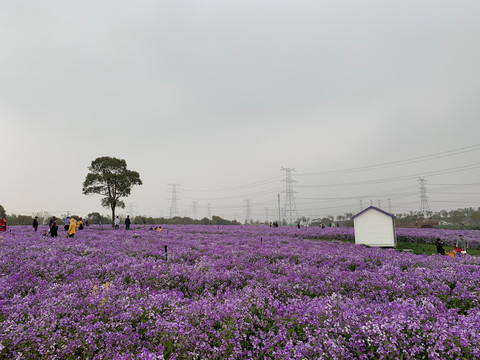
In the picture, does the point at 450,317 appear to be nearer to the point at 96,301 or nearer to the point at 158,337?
the point at 158,337

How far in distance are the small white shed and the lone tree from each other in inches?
1315

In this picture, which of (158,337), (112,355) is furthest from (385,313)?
(112,355)

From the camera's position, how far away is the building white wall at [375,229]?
966 inches

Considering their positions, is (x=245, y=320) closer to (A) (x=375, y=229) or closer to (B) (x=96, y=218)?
(A) (x=375, y=229)

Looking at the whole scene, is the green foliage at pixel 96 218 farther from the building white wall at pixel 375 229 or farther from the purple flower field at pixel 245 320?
the purple flower field at pixel 245 320

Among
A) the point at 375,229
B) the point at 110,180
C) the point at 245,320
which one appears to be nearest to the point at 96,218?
the point at 110,180

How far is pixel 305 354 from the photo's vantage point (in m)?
3.67

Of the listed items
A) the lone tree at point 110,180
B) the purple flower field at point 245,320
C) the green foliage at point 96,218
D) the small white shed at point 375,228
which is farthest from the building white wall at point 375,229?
the green foliage at point 96,218

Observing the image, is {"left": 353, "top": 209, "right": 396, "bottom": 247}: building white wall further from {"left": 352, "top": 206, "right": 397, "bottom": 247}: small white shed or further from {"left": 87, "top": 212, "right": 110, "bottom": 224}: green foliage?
{"left": 87, "top": 212, "right": 110, "bottom": 224}: green foliage

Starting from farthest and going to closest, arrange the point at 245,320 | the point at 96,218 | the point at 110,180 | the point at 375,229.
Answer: the point at 96,218, the point at 110,180, the point at 375,229, the point at 245,320

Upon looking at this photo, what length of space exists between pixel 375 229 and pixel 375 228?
0.09 metres

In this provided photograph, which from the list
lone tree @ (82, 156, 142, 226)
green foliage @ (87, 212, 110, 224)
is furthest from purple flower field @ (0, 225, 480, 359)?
green foliage @ (87, 212, 110, 224)

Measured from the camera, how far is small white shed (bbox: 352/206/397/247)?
965 inches

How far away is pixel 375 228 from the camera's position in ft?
81.7
